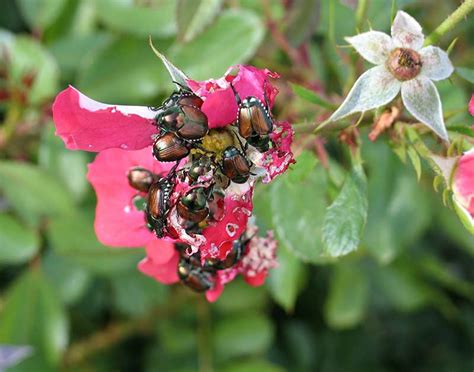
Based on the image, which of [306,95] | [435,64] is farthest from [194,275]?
[435,64]

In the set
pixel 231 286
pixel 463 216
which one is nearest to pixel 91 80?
pixel 231 286

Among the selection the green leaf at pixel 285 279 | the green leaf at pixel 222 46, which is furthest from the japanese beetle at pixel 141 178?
the green leaf at pixel 285 279

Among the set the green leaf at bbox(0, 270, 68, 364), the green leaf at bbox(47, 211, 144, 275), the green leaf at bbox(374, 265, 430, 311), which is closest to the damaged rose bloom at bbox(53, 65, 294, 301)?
the green leaf at bbox(47, 211, 144, 275)

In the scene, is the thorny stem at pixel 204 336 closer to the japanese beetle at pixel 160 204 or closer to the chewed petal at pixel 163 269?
the chewed petal at pixel 163 269

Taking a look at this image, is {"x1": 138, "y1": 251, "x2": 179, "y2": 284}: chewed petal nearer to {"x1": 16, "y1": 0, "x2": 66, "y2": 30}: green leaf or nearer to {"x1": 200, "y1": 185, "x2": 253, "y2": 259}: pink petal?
{"x1": 200, "y1": 185, "x2": 253, "y2": 259}: pink petal

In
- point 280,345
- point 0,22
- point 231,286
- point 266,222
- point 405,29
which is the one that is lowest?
point 280,345

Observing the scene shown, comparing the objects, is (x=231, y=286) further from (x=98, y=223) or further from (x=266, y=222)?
(x=98, y=223)

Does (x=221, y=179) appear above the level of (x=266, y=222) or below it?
above
